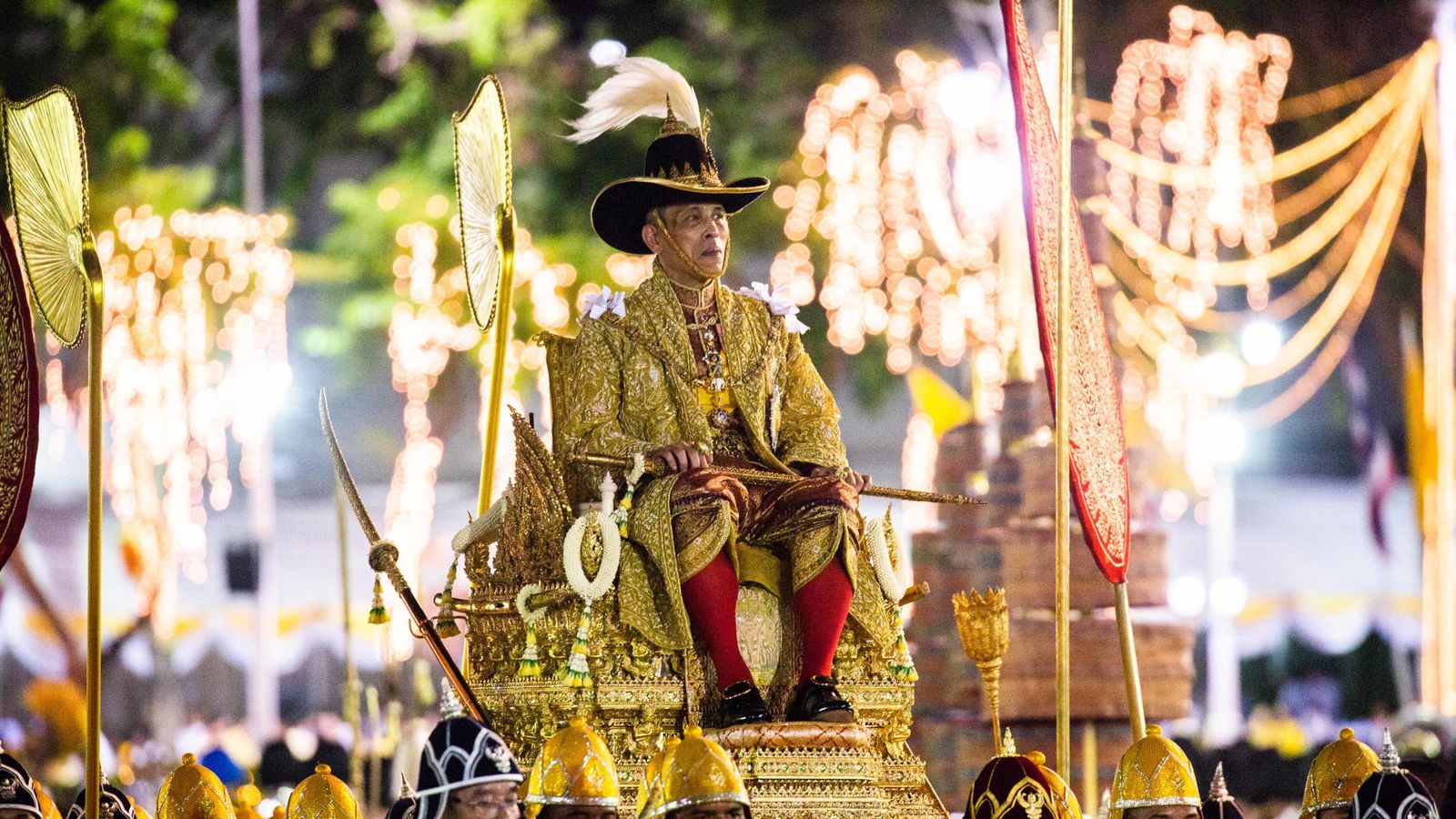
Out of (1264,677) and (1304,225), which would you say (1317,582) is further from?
(1304,225)

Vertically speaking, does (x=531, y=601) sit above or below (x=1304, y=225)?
below

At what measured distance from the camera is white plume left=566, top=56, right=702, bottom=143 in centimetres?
933

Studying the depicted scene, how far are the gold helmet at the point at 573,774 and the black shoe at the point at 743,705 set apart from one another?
43.1 inches

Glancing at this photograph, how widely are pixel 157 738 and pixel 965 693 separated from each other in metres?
10.0

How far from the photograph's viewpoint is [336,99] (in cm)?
2883

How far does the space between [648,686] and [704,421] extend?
1.22m

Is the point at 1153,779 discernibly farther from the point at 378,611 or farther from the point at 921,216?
the point at 921,216

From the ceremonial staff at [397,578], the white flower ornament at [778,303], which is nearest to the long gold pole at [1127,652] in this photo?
the white flower ornament at [778,303]

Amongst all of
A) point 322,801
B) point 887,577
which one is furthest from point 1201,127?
point 322,801

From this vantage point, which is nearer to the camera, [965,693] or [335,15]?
[965,693]

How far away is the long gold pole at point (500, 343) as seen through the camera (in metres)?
9.28

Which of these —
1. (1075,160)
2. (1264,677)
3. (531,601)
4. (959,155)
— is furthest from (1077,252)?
(1264,677)

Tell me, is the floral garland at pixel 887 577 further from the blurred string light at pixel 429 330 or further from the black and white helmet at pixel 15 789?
the blurred string light at pixel 429 330

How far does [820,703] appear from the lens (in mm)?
8289
